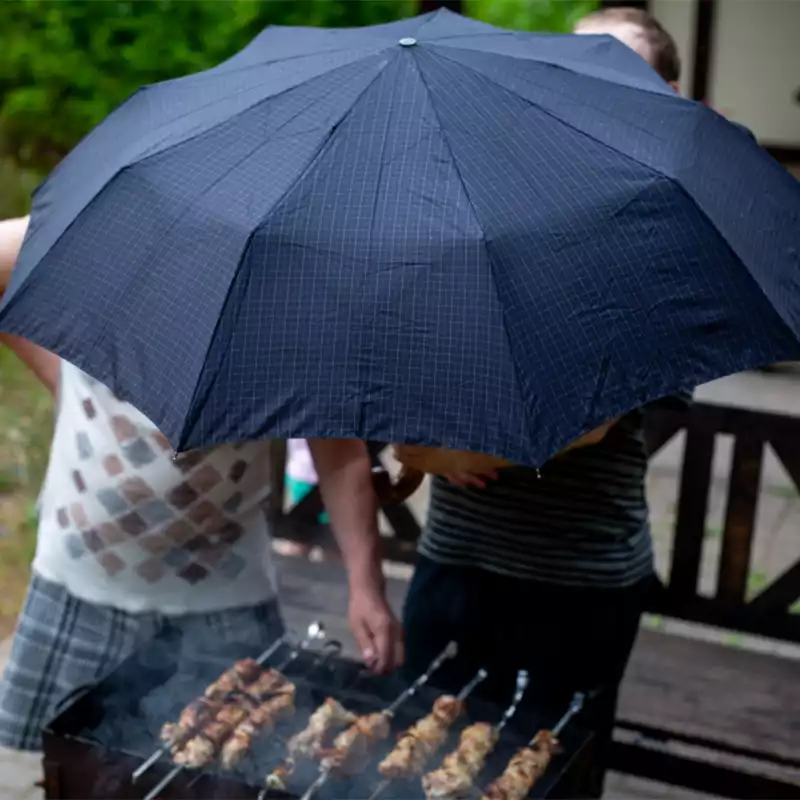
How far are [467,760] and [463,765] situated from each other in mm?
24

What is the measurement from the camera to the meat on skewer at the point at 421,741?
8.25ft

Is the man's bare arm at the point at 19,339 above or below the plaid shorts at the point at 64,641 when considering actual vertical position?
above

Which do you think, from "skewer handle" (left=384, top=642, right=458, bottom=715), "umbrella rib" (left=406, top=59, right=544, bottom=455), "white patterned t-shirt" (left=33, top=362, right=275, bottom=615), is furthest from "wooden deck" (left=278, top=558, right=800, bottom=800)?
"umbrella rib" (left=406, top=59, right=544, bottom=455)

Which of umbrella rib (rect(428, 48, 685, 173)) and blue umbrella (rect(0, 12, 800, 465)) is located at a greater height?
umbrella rib (rect(428, 48, 685, 173))

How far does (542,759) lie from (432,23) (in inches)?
59.6

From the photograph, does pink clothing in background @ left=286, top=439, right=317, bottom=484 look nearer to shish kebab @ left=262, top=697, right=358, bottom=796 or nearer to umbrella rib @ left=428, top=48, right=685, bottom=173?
shish kebab @ left=262, top=697, right=358, bottom=796

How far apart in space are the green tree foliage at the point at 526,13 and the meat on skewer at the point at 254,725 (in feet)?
13.5

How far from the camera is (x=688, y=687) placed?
3.68 m

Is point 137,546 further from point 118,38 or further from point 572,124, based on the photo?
point 118,38

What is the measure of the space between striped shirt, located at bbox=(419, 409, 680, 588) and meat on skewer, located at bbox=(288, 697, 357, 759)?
0.42 m

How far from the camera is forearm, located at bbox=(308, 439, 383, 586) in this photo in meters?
2.43

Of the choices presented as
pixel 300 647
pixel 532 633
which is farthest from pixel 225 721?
pixel 532 633

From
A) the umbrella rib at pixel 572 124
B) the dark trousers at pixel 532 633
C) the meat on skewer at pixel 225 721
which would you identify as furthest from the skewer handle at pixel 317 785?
the umbrella rib at pixel 572 124

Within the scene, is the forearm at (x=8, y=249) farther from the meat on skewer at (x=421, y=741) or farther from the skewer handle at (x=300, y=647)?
the meat on skewer at (x=421, y=741)
